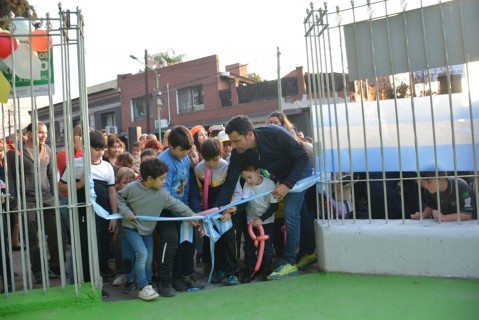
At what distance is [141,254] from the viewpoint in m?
3.96

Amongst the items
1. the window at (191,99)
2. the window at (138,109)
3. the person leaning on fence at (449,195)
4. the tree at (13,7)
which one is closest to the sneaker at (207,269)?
the person leaning on fence at (449,195)

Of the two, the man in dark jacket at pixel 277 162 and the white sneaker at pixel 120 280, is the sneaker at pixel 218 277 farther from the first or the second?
the white sneaker at pixel 120 280

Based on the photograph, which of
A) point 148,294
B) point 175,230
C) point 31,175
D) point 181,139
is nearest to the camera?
point 148,294

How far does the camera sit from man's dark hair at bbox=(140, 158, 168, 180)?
3.93 meters

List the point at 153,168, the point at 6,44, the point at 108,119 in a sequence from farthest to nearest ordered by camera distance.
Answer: the point at 108,119 < the point at 153,168 < the point at 6,44

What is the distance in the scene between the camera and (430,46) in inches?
157

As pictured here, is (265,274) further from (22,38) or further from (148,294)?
(22,38)

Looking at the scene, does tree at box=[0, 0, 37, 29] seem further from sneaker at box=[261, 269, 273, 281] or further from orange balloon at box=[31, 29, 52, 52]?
sneaker at box=[261, 269, 273, 281]

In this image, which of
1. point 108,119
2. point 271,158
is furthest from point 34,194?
point 108,119

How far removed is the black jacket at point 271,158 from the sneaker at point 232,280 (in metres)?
0.72

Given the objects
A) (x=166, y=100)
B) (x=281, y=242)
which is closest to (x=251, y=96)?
(x=166, y=100)

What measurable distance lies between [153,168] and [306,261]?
1.90 m

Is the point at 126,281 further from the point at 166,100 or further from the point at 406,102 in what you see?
the point at 166,100

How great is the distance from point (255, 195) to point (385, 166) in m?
1.31
